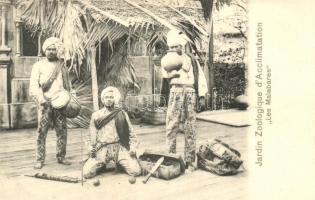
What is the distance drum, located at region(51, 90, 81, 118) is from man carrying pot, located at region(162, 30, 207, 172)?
1.96ft

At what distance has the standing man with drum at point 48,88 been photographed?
125 inches

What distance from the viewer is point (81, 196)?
3004mm

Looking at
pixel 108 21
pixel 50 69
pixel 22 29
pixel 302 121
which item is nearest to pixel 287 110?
pixel 302 121

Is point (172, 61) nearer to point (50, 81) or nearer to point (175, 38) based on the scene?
point (175, 38)

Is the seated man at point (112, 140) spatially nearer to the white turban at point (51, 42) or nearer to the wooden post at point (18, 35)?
the white turban at point (51, 42)

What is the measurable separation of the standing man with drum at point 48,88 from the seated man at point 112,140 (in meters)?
0.23

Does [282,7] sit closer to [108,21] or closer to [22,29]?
[108,21]

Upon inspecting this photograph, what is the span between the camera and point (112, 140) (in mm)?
3199

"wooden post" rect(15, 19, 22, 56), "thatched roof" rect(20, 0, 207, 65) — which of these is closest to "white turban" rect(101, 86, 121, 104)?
"thatched roof" rect(20, 0, 207, 65)

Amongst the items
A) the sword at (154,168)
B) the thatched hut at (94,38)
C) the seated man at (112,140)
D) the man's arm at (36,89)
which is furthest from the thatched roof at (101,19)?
the sword at (154,168)

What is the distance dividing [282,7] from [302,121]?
0.71 meters

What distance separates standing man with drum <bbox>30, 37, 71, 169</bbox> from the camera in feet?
10.4

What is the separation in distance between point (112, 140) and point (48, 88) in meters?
0.50

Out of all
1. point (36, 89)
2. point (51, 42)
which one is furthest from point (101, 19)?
point (36, 89)
